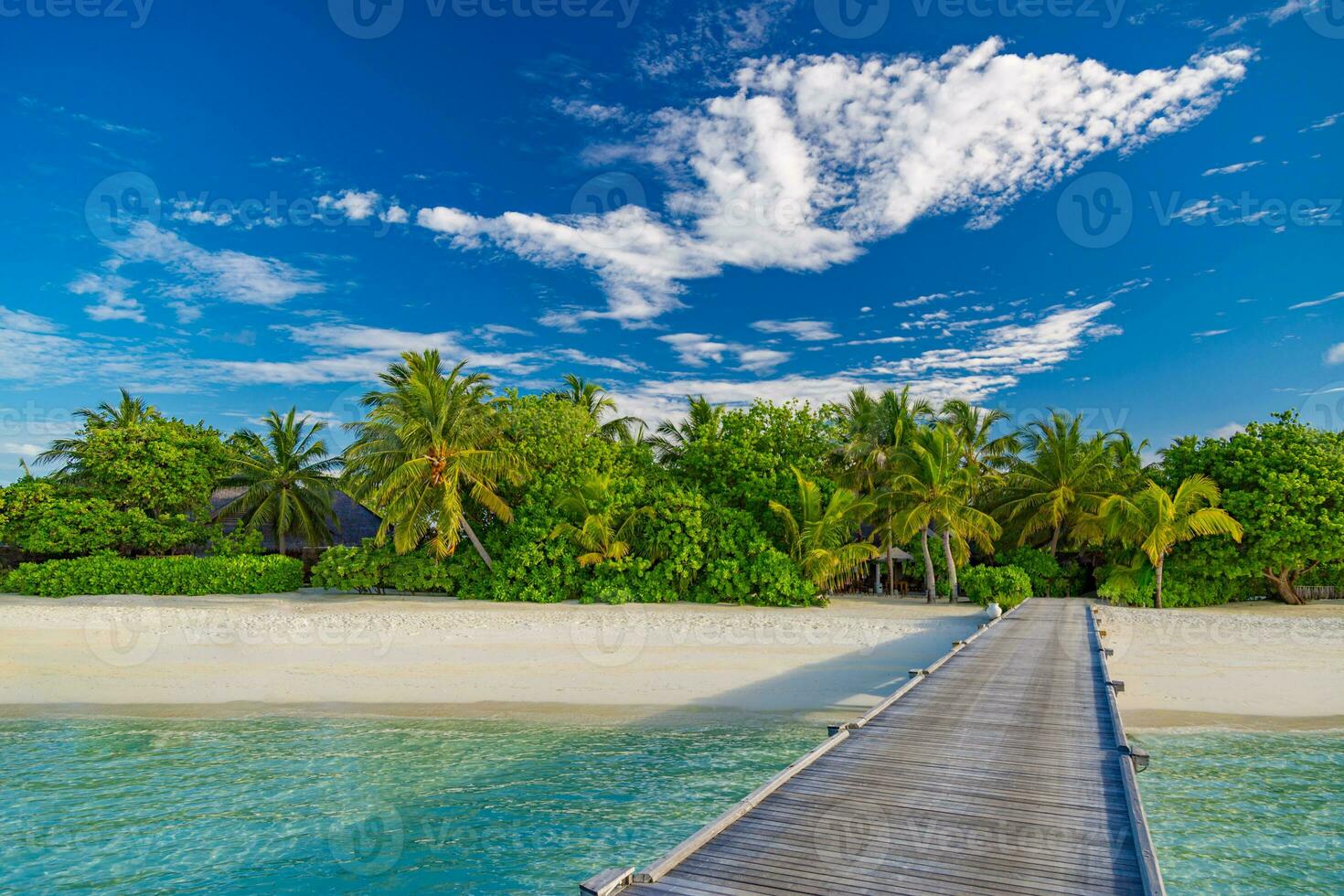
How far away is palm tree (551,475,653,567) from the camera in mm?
20547

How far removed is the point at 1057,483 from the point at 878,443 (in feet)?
19.7

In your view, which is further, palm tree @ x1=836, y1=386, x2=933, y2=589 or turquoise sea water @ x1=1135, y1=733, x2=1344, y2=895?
palm tree @ x1=836, y1=386, x2=933, y2=589

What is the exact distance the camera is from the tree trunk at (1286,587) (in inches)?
838

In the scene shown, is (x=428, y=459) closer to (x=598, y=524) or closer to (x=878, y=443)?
(x=598, y=524)

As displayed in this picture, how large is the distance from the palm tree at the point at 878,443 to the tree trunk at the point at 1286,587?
10417 mm

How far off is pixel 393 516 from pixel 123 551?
12.4 meters

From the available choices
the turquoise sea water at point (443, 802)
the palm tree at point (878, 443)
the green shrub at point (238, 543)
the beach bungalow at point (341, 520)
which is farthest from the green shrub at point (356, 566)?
the palm tree at point (878, 443)

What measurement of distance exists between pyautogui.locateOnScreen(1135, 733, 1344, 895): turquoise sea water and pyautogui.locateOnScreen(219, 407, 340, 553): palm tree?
26888 mm

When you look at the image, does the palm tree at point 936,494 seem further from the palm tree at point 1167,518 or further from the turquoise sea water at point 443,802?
the turquoise sea water at point 443,802

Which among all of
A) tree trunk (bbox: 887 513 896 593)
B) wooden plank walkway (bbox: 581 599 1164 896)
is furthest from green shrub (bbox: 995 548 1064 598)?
wooden plank walkway (bbox: 581 599 1164 896)

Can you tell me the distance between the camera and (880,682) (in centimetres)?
1203

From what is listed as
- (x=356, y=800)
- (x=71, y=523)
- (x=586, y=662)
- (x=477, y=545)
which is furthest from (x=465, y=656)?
(x=71, y=523)

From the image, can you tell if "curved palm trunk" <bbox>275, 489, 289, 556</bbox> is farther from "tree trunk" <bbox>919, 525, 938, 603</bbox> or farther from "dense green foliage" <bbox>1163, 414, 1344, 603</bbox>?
"dense green foliage" <bbox>1163, 414, 1344, 603</bbox>

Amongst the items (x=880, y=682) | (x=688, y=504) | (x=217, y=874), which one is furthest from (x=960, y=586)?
(x=217, y=874)
